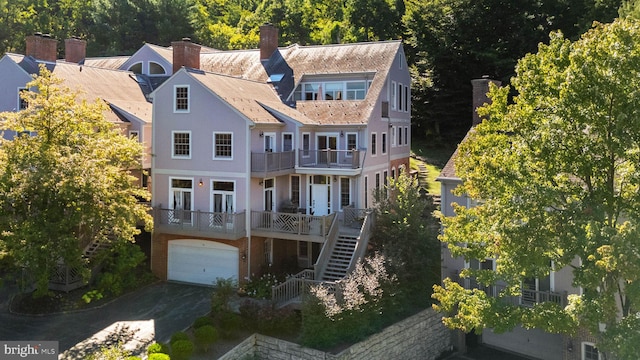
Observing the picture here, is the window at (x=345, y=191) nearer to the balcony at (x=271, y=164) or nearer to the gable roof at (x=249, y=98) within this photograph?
the balcony at (x=271, y=164)

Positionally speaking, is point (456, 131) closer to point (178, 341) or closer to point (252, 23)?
point (178, 341)

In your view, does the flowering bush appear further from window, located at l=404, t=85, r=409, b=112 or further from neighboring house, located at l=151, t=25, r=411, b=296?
window, located at l=404, t=85, r=409, b=112

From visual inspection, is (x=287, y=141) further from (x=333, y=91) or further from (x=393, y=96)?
(x=393, y=96)

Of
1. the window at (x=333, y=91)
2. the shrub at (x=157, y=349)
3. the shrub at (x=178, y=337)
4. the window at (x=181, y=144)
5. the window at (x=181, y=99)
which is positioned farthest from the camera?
the window at (x=333, y=91)

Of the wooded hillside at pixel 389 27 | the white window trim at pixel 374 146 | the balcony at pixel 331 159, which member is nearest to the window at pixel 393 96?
the white window trim at pixel 374 146

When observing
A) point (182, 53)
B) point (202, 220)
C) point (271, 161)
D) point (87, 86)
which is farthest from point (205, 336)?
point (87, 86)

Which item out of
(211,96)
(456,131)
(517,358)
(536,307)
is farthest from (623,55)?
(456,131)

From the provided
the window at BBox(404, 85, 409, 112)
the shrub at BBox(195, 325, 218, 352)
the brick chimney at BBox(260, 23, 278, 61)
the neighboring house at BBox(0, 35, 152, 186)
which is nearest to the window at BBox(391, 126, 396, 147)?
the window at BBox(404, 85, 409, 112)
